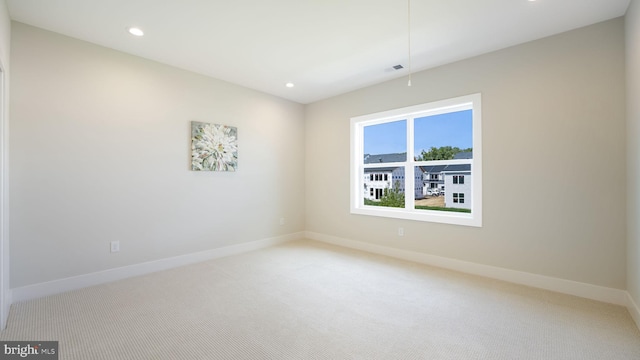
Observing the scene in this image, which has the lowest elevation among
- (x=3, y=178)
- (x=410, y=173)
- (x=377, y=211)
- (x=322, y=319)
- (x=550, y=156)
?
(x=322, y=319)

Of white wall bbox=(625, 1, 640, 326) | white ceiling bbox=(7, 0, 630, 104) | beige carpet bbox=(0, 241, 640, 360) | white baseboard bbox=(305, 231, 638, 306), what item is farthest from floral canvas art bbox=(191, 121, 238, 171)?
white wall bbox=(625, 1, 640, 326)

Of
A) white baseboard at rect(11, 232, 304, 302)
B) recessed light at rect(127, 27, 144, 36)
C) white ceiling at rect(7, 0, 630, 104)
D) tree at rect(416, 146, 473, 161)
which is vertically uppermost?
white ceiling at rect(7, 0, 630, 104)

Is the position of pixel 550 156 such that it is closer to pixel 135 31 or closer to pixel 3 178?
pixel 135 31

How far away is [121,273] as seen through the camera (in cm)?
329

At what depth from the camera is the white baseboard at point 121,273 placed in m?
2.75

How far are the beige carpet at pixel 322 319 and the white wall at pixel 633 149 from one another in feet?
1.24

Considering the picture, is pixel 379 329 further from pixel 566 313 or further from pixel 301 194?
pixel 301 194

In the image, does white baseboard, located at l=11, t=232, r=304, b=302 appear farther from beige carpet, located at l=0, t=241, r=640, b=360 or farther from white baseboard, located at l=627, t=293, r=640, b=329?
white baseboard, located at l=627, t=293, r=640, b=329

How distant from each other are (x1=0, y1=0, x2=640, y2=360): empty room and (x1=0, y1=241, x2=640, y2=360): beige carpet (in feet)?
0.08

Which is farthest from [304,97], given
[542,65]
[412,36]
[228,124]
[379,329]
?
[379,329]

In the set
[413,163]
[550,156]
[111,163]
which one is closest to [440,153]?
[413,163]

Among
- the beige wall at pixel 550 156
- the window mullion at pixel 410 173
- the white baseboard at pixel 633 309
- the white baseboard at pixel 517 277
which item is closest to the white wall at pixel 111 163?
the white baseboard at pixel 517 277

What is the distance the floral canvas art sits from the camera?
3.95 metres

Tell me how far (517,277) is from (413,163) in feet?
6.22
